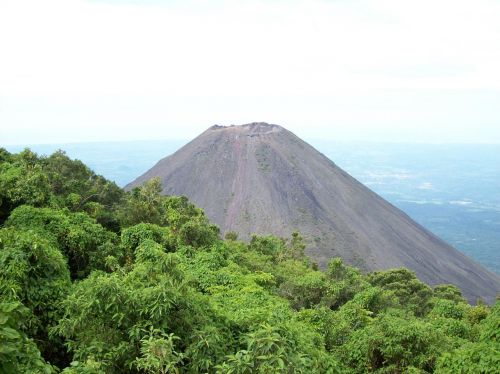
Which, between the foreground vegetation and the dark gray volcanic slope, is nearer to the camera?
the foreground vegetation

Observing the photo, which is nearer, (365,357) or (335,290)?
(365,357)

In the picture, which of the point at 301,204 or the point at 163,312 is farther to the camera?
the point at 301,204

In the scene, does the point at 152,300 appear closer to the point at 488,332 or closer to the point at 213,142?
the point at 488,332

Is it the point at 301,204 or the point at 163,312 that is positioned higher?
the point at 163,312

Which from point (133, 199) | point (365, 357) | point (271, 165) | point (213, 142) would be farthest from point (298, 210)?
point (365, 357)
